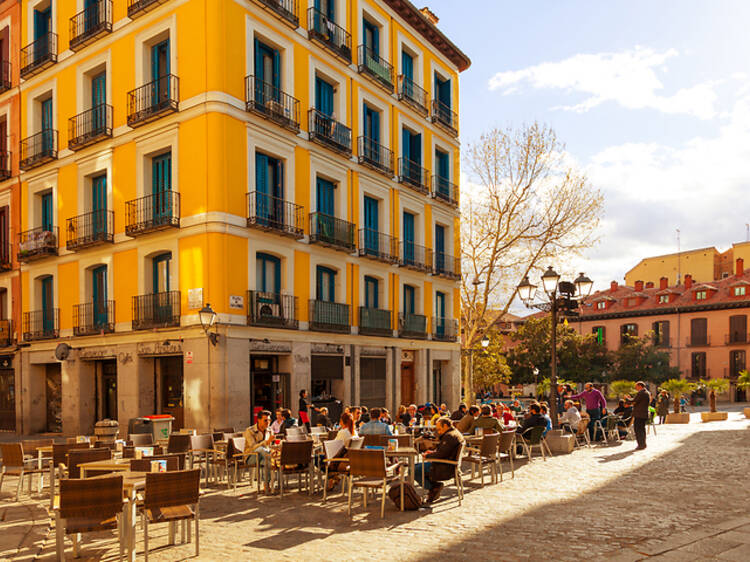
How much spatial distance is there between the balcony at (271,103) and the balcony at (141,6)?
3670 millimetres

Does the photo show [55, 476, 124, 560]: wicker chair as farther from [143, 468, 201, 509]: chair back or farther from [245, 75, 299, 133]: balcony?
[245, 75, 299, 133]: balcony

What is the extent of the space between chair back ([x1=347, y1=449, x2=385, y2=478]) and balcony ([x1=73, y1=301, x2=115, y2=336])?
1412cm

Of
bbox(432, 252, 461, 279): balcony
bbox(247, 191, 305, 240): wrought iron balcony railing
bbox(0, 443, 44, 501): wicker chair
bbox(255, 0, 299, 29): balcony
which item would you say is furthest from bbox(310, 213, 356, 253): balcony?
bbox(0, 443, 44, 501): wicker chair

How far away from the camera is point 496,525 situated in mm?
8750

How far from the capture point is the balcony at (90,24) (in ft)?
71.2

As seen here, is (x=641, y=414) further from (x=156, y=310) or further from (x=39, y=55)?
(x=39, y=55)

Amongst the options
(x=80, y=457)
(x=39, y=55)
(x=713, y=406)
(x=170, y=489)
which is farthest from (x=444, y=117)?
(x=170, y=489)

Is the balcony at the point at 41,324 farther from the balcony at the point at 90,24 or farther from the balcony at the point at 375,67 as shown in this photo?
the balcony at the point at 375,67

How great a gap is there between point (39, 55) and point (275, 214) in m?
11.9

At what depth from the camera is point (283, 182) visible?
2097 centimetres

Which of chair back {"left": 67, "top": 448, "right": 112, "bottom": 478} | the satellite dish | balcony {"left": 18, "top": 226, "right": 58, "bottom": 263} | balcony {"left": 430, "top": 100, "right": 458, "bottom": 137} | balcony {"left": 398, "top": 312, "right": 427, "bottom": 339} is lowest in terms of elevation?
chair back {"left": 67, "top": 448, "right": 112, "bottom": 478}

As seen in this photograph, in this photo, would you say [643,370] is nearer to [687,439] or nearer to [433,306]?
[433,306]

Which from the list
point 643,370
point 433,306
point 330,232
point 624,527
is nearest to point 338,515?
point 624,527

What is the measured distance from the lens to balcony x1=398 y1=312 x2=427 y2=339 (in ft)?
87.5
